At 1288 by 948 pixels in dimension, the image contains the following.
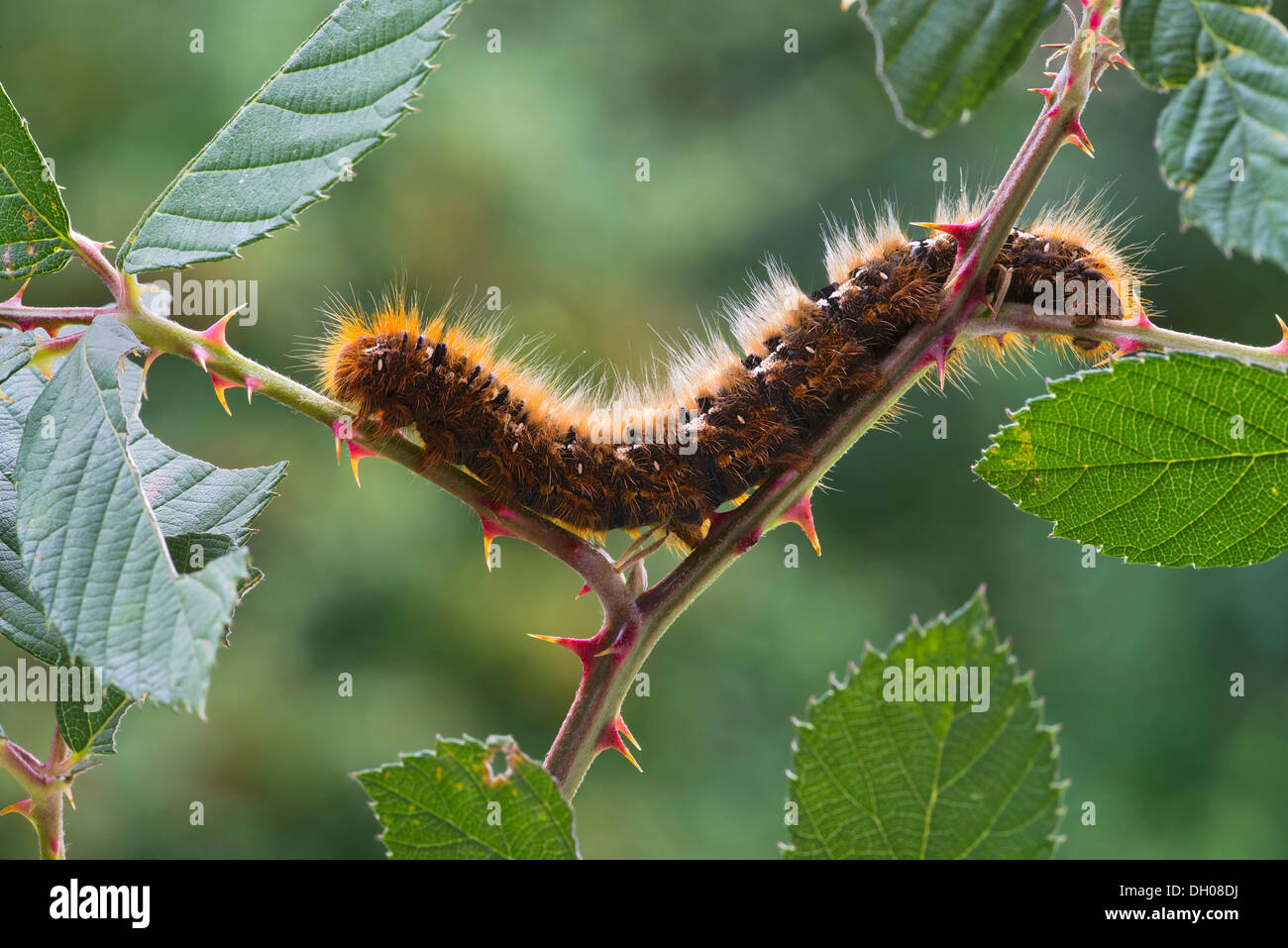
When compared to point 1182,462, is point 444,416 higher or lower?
higher

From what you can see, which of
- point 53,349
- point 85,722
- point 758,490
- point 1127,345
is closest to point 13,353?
point 53,349

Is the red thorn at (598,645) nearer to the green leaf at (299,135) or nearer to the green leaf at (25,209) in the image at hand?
the green leaf at (299,135)

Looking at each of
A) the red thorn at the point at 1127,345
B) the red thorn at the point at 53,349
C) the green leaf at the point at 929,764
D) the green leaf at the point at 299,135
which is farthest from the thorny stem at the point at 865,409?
the red thorn at the point at 53,349

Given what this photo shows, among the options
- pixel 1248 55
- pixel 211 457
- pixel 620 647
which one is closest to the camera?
pixel 1248 55

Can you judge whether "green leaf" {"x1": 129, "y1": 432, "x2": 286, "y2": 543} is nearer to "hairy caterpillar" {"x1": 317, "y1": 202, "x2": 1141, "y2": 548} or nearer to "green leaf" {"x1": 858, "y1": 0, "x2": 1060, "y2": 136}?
"hairy caterpillar" {"x1": 317, "y1": 202, "x2": 1141, "y2": 548}

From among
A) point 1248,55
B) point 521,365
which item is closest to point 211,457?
point 521,365

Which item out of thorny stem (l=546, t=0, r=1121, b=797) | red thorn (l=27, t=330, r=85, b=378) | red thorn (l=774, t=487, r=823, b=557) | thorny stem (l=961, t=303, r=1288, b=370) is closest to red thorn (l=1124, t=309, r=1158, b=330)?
thorny stem (l=961, t=303, r=1288, b=370)

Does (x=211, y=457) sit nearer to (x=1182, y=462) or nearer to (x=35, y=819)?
(x=35, y=819)
